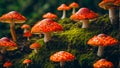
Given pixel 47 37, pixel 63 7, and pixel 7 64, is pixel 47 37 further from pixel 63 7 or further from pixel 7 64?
pixel 63 7

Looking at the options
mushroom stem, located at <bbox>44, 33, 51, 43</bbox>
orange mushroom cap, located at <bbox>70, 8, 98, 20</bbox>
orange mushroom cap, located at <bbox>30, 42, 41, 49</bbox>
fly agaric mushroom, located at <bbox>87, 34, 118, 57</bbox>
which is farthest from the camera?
mushroom stem, located at <bbox>44, 33, 51, 43</bbox>

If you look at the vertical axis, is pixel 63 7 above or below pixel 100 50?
above

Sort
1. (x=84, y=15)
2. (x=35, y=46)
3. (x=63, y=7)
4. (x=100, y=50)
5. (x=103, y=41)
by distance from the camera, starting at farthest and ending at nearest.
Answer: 1. (x=63, y=7)
2. (x=35, y=46)
3. (x=84, y=15)
4. (x=100, y=50)
5. (x=103, y=41)

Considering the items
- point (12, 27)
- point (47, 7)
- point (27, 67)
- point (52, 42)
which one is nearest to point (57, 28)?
point (52, 42)

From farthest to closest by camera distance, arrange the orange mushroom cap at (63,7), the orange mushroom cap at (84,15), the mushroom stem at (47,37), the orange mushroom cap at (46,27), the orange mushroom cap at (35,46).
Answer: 1. the orange mushroom cap at (63,7)
2. the mushroom stem at (47,37)
3. the orange mushroom cap at (35,46)
4. the orange mushroom cap at (84,15)
5. the orange mushroom cap at (46,27)

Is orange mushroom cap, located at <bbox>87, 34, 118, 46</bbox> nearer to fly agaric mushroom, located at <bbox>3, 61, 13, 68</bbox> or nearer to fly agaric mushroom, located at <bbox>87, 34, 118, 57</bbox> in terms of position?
fly agaric mushroom, located at <bbox>87, 34, 118, 57</bbox>

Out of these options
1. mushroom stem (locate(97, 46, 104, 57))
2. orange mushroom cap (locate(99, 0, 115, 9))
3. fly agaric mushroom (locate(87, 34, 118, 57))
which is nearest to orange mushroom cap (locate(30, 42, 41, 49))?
mushroom stem (locate(97, 46, 104, 57))

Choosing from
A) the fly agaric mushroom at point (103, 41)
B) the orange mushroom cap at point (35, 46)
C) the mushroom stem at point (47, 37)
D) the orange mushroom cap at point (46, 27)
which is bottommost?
the orange mushroom cap at point (35, 46)

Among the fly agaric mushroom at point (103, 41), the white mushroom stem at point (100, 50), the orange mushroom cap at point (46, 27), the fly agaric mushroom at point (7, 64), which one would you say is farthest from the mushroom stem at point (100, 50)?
the fly agaric mushroom at point (7, 64)

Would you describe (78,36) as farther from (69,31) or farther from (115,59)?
(115,59)

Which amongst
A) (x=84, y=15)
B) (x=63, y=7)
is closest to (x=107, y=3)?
(x=84, y=15)

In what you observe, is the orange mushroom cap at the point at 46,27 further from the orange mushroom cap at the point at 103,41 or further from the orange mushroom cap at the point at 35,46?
the orange mushroom cap at the point at 103,41
